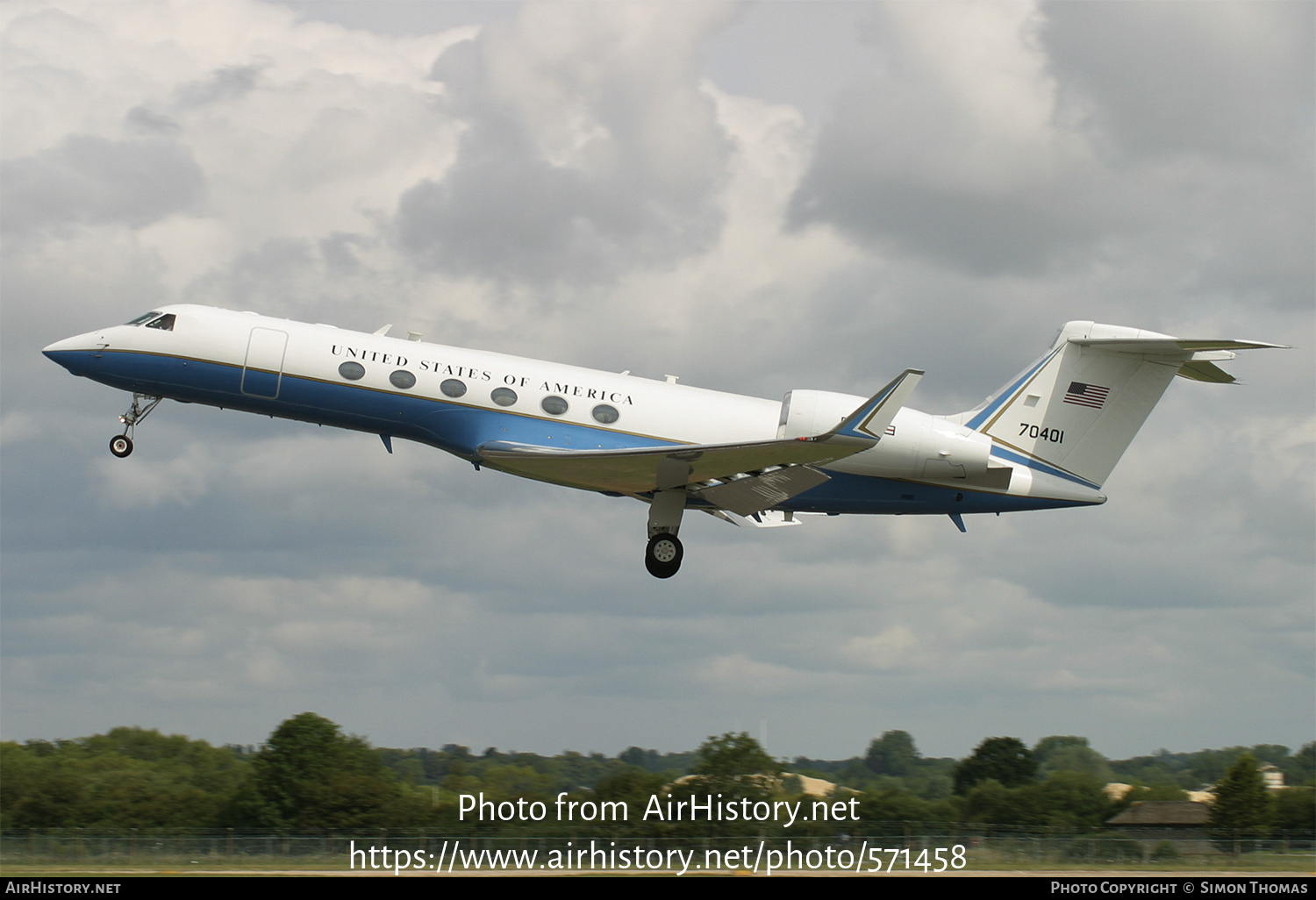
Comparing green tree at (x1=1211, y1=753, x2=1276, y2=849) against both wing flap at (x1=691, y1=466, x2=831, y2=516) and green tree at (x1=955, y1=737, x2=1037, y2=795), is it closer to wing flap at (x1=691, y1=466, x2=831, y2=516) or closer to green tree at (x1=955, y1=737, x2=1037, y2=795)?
green tree at (x1=955, y1=737, x2=1037, y2=795)

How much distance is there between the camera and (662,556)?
71.5 ft

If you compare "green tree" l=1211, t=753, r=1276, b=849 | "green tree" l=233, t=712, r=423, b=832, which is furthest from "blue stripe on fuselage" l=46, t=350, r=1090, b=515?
"green tree" l=1211, t=753, r=1276, b=849

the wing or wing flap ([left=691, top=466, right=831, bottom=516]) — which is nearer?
the wing

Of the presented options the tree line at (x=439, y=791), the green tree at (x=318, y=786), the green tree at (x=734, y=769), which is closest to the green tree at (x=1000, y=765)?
the tree line at (x=439, y=791)

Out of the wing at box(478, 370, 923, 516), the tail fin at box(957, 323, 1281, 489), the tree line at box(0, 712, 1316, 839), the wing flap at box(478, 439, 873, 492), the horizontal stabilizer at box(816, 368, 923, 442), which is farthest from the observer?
the tree line at box(0, 712, 1316, 839)

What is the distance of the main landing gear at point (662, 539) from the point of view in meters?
21.7

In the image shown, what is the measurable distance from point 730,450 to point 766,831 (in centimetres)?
1548

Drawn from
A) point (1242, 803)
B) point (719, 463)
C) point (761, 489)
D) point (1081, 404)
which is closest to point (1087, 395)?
point (1081, 404)

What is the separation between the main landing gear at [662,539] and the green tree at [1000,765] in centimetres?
3098

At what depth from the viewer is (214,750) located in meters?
46.7

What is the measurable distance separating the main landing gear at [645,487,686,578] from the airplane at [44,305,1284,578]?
1.0 inches

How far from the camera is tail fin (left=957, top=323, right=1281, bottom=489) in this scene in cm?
2267
